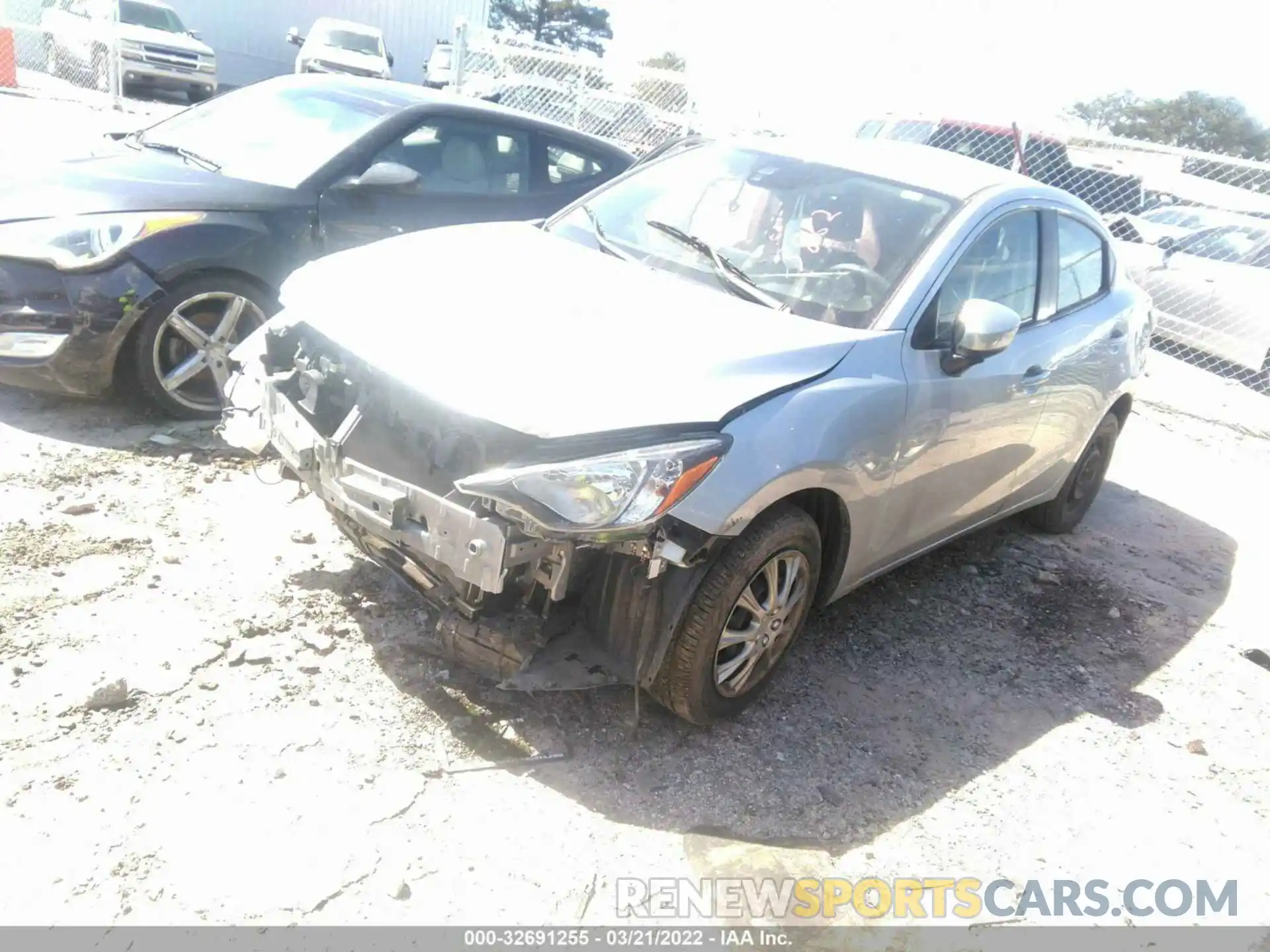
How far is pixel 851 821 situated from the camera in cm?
299

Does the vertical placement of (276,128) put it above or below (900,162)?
below

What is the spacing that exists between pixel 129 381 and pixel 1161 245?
10227 mm

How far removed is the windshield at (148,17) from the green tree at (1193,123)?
38893 mm

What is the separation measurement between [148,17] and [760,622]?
20.3 metres

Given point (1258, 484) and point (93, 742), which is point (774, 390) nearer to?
point (93, 742)

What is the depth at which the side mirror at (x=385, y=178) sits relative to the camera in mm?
4902

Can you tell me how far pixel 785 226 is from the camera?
372 centimetres

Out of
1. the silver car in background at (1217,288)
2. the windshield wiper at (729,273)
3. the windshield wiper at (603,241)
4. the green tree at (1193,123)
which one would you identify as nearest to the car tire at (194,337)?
the windshield wiper at (603,241)

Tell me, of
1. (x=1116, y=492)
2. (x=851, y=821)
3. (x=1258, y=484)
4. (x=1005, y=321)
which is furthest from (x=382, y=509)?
(x=1258, y=484)

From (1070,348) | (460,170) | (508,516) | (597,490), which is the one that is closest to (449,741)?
(508,516)

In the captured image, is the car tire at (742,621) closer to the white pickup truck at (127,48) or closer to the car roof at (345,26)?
the white pickup truck at (127,48)

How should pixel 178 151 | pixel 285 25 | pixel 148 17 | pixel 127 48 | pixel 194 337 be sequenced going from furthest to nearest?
pixel 285 25
pixel 148 17
pixel 127 48
pixel 178 151
pixel 194 337

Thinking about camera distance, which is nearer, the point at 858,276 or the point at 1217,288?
the point at 858,276

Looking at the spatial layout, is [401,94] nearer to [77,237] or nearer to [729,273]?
[77,237]
